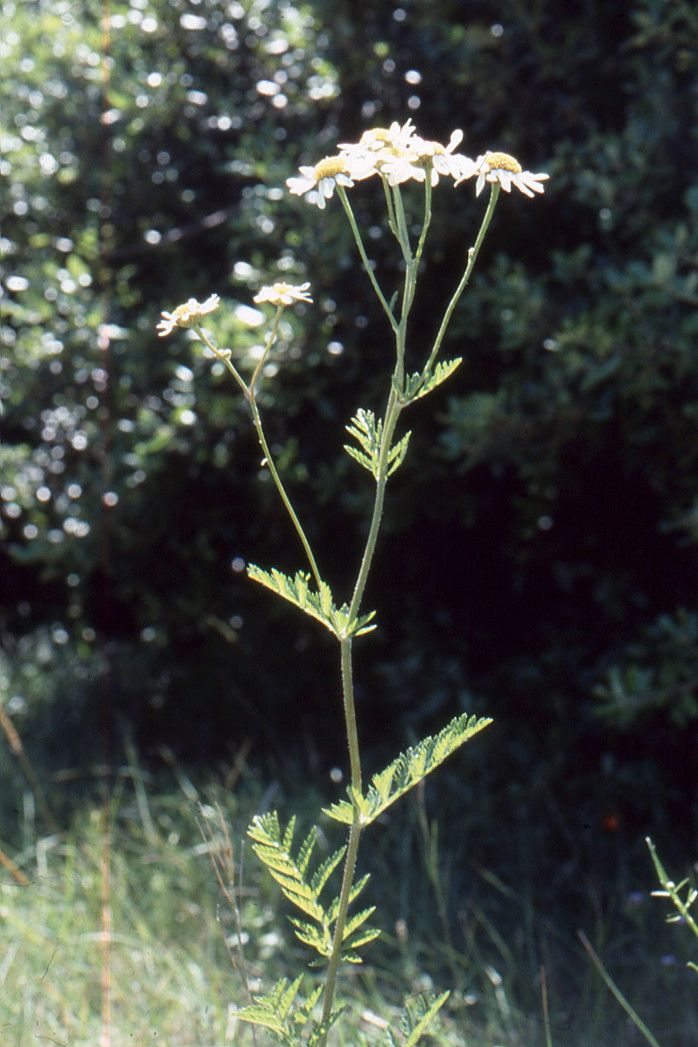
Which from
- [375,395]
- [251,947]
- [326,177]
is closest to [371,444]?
[326,177]

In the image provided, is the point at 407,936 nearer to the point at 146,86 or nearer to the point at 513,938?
the point at 513,938

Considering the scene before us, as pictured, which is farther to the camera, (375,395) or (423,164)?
(375,395)

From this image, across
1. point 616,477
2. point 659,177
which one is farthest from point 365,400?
point 659,177

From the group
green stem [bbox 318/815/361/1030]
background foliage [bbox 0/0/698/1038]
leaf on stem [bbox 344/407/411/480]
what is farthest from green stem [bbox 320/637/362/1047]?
background foliage [bbox 0/0/698/1038]

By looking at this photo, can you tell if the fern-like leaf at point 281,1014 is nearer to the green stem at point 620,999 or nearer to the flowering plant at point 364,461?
the flowering plant at point 364,461

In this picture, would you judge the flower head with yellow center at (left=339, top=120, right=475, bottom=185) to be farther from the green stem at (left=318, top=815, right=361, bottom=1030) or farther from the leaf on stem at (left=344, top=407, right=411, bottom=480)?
the green stem at (left=318, top=815, right=361, bottom=1030)

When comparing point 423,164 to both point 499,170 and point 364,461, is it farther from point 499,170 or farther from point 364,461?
point 364,461

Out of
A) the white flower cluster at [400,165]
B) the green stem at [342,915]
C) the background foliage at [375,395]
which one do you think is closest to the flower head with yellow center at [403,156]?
the white flower cluster at [400,165]
